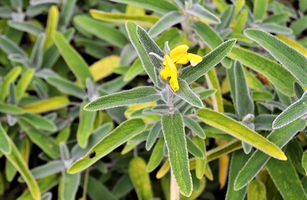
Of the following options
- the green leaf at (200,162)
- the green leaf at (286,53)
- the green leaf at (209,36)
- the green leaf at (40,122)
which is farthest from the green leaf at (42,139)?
the green leaf at (286,53)

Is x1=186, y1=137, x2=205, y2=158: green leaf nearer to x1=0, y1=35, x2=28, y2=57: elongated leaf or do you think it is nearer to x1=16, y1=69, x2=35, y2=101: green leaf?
x1=16, y1=69, x2=35, y2=101: green leaf

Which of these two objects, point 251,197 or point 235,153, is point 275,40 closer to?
point 235,153

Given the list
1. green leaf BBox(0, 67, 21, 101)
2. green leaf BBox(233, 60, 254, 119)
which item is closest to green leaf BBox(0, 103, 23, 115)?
green leaf BBox(0, 67, 21, 101)

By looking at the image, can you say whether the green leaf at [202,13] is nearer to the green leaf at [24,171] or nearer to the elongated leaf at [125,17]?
the elongated leaf at [125,17]

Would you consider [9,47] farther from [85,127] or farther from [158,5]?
[158,5]

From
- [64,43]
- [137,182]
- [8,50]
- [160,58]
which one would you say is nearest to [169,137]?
[160,58]
